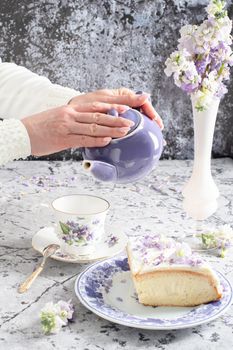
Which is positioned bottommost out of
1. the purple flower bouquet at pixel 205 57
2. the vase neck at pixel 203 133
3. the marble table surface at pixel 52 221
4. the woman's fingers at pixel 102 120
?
the marble table surface at pixel 52 221

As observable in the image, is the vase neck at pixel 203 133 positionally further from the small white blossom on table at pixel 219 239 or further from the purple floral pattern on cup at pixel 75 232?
the purple floral pattern on cup at pixel 75 232

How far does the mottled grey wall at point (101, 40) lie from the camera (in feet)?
6.75

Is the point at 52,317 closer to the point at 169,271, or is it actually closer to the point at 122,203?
the point at 169,271

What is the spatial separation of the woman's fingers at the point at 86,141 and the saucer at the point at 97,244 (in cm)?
21

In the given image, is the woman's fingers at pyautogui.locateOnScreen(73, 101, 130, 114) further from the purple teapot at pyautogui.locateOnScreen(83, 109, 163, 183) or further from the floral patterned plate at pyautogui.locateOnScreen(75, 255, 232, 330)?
the floral patterned plate at pyautogui.locateOnScreen(75, 255, 232, 330)

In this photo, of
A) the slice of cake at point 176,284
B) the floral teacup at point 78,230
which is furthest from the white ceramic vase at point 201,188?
the slice of cake at point 176,284

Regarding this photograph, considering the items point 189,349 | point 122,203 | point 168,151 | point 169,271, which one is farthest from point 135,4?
point 189,349

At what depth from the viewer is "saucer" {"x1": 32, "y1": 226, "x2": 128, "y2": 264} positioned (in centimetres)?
136

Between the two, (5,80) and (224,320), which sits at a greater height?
(5,80)

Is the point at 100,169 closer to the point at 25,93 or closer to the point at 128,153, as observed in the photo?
the point at 128,153

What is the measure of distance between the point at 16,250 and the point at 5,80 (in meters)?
0.45

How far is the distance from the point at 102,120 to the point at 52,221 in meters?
0.42

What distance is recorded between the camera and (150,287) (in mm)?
1192

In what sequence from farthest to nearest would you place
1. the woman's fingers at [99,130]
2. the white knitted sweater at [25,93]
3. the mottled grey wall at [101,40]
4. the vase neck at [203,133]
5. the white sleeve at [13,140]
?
the mottled grey wall at [101,40] → the white knitted sweater at [25,93] → the vase neck at [203,133] → the white sleeve at [13,140] → the woman's fingers at [99,130]
